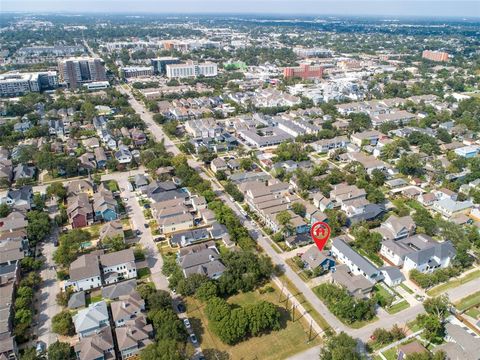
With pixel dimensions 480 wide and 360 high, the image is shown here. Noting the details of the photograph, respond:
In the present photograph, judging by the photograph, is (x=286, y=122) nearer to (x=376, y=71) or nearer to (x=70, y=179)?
(x=70, y=179)

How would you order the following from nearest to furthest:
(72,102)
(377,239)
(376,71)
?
1. (377,239)
2. (72,102)
3. (376,71)

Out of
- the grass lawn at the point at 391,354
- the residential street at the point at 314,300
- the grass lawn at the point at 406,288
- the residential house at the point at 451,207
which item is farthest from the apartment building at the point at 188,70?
the grass lawn at the point at 391,354

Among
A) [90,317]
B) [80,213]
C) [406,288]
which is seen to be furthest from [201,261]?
[406,288]

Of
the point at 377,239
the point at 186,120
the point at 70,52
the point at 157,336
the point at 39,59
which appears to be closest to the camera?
the point at 157,336

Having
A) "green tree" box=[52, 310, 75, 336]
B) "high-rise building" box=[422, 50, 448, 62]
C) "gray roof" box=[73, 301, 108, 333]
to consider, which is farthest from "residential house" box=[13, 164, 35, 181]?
"high-rise building" box=[422, 50, 448, 62]

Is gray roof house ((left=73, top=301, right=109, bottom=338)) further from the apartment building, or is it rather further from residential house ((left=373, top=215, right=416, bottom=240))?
the apartment building

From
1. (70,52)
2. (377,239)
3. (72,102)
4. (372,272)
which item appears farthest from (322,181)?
(70,52)
